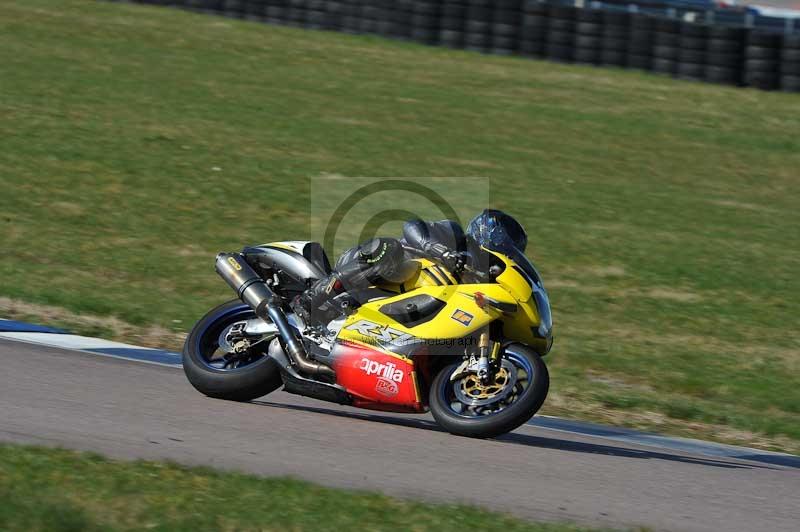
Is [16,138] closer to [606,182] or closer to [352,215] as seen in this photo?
[352,215]

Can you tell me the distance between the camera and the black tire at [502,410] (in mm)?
5867

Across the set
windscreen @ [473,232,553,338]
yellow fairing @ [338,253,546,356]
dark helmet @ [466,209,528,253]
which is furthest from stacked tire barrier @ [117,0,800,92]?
yellow fairing @ [338,253,546,356]

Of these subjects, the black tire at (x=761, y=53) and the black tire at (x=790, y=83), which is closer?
the black tire at (x=761, y=53)

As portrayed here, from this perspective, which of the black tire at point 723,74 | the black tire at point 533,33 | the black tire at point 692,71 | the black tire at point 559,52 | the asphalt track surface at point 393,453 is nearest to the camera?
the asphalt track surface at point 393,453

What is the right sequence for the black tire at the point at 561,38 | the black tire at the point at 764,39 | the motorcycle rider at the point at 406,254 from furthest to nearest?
the black tire at the point at 561,38 → the black tire at the point at 764,39 → the motorcycle rider at the point at 406,254

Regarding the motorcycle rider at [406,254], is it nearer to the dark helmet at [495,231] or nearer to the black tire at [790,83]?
the dark helmet at [495,231]

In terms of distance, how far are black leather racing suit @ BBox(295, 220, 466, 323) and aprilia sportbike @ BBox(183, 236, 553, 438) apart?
0.21ft

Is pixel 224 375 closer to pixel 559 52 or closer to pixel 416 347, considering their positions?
pixel 416 347

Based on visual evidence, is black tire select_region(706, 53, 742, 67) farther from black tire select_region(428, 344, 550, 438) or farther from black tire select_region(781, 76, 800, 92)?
black tire select_region(428, 344, 550, 438)

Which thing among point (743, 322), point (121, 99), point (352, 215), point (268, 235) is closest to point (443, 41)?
point (121, 99)

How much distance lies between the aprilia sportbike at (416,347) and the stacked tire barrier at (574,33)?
13.4m

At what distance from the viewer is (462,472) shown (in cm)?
560

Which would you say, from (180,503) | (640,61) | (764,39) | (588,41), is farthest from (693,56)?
(180,503)

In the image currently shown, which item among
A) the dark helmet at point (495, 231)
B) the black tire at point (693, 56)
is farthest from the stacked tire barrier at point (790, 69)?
the dark helmet at point (495, 231)
